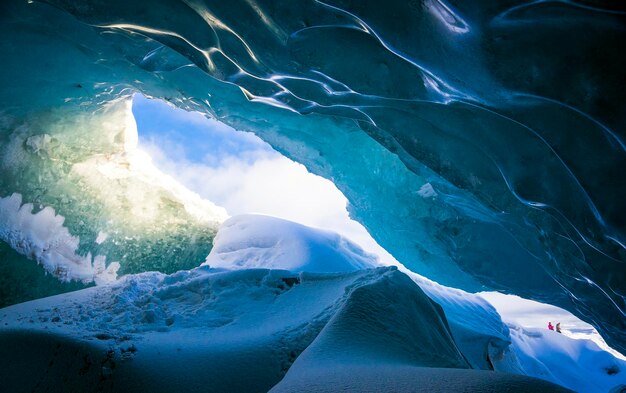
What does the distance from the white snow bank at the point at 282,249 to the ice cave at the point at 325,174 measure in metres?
0.06

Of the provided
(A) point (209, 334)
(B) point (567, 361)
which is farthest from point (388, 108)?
(B) point (567, 361)

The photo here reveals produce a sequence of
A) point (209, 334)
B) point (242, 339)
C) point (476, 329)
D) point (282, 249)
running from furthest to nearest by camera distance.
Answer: point (282, 249), point (476, 329), point (209, 334), point (242, 339)

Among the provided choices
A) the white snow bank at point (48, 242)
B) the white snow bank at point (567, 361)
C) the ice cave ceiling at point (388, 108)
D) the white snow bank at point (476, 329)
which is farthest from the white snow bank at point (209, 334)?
the white snow bank at point (567, 361)

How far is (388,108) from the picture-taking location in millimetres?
3578

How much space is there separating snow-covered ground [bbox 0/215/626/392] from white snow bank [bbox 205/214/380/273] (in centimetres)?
235

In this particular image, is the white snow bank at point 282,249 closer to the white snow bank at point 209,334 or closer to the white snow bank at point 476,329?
the white snow bank at point 476,329

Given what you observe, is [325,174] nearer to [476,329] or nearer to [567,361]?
[476,329]

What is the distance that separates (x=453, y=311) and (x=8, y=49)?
8.65 meters

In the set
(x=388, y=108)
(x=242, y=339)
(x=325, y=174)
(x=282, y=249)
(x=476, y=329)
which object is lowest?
(x=476, y=329)

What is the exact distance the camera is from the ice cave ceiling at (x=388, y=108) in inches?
81.7

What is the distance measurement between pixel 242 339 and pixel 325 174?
5503 mm

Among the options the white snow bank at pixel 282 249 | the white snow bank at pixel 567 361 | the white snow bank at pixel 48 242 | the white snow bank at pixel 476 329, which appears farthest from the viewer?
the white snow bank at pixel 567 361

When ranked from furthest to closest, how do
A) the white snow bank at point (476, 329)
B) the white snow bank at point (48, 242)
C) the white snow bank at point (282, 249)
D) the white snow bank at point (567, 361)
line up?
the white snow bank at point (567, 361), the white snow bank at point (282, 249), the white snow bank at point (48, 242), the white snow bank at point (476, 329)

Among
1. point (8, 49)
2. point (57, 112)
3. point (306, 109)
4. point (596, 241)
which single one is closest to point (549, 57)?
point (596, 241)
